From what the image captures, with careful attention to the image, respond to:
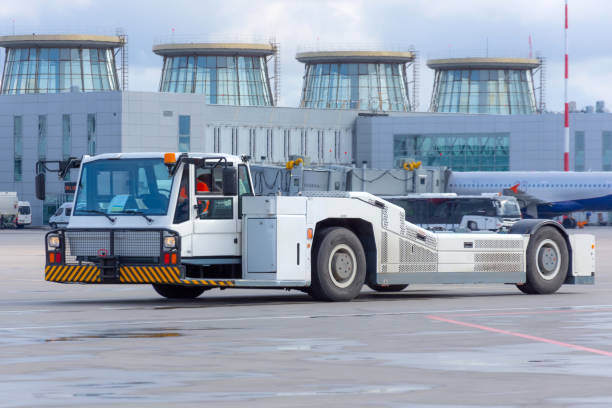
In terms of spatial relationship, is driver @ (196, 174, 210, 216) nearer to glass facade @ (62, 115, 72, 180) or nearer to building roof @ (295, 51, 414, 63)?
glass facade @ (62, 115, 72, 180)

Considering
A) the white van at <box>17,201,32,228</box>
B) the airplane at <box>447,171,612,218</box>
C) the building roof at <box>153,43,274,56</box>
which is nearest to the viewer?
the airplane at <box>447,171,612,218</box>

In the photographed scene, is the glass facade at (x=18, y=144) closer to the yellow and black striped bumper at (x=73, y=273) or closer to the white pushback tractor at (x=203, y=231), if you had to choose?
the white pushback tractor at (x=203, y=231)

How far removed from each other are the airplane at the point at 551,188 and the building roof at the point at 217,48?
58669 mm

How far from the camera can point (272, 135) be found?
125m

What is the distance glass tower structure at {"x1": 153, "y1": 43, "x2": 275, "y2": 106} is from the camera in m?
158

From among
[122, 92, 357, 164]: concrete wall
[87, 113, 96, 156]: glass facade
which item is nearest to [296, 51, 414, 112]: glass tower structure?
[122, 92, 357, 164]: concrete wall

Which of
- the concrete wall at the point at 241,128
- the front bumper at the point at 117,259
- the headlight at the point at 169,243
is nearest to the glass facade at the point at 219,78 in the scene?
the concrete wall at the point at 241,128

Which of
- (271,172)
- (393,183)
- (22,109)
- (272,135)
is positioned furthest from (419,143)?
(271,172)

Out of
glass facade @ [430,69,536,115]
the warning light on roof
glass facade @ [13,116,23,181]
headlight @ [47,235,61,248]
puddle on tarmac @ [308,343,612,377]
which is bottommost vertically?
puddle on tarmac @ [308,343,612,377]

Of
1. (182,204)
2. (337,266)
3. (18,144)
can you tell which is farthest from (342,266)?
(18,144)

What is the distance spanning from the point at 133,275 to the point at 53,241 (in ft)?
5.84

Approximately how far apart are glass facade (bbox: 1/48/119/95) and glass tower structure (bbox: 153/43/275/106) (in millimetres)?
9172

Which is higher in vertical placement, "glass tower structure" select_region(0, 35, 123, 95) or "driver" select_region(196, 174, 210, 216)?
"glass tower structure" select_region(0, 35, 123, 95)

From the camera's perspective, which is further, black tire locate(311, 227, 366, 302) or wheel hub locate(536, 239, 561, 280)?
wheel hub locate(536, 239, 561, 280)
